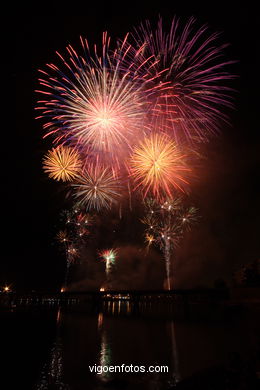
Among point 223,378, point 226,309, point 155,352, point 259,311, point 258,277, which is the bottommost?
point 223,378

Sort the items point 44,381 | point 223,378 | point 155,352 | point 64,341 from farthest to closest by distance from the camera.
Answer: point 64,341 → point 155,352 → point 44,381 → point 223,378

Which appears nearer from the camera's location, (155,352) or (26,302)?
(155,352)

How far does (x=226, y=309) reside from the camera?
4784 centimetres

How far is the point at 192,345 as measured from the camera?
20.2 m

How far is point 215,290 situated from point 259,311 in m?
20.6

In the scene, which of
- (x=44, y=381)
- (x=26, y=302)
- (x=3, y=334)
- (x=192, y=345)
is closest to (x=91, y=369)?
(x=44, y=381)

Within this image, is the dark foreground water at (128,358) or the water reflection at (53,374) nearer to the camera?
the dark foreground water at (128,358)

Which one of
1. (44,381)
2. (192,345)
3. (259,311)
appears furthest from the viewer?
(259,311)

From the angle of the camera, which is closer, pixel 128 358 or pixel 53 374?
pixel 53 374

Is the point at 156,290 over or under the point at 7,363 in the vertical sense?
over

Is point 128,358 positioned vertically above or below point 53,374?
above

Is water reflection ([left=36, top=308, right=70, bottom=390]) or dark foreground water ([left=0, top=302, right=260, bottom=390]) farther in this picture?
water reflection ([left=36, top=308, right=70, bottom=390])

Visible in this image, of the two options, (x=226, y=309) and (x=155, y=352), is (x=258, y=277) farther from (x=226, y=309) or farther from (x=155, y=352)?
(x=155, y=352)

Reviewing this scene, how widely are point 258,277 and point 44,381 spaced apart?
4195 centimetres
